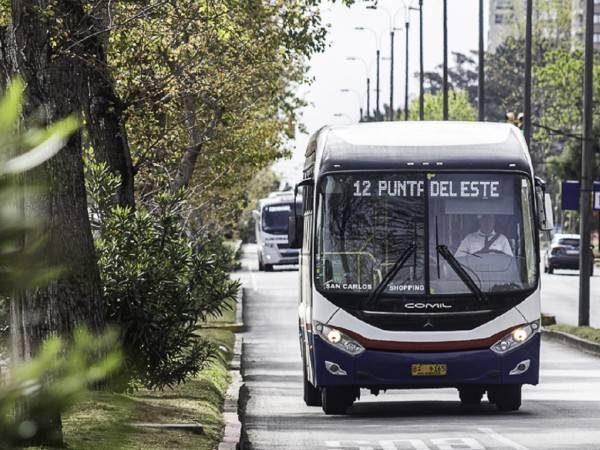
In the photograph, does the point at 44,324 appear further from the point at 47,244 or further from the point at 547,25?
the point at 547,25

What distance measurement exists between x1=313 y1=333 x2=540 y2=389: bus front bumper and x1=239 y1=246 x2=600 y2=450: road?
1.38 feet

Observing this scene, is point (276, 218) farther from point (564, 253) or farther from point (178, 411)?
point (178, 411)

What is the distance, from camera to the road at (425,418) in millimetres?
13836

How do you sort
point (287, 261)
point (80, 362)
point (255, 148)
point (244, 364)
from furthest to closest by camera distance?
point (287, 261) < point (255, 148) < point (244, 364) < point (80, 362)

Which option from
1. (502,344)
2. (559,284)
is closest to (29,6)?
(502,344)

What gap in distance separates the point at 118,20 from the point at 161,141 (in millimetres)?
6368

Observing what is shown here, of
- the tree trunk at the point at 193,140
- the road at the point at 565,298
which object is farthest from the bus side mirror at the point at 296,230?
the road at the point at 565,298

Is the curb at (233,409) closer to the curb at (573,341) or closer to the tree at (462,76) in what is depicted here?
the curb at (573,341)

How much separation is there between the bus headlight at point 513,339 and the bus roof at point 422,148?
1674 millimetres

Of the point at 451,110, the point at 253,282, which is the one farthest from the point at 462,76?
the point at 253,282

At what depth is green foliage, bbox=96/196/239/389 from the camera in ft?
50.0

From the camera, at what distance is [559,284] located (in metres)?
57.0

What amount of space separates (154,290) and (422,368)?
9.35ft

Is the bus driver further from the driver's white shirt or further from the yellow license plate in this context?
the yellow license plate
